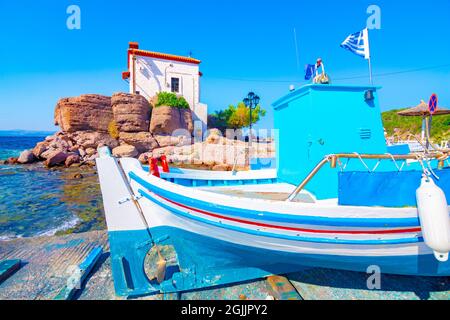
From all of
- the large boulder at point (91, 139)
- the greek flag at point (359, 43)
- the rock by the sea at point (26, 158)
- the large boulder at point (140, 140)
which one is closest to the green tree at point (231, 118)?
Result: the large boulder at point (140, 140)

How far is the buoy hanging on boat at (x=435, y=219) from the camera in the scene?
2109 mm

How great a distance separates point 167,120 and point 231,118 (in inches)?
466

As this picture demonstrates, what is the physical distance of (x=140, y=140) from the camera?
976 inches

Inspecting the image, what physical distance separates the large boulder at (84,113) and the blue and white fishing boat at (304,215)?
2500 centimetres

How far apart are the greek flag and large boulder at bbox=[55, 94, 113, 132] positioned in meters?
26.7

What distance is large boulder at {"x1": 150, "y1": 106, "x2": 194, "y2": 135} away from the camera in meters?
25.4

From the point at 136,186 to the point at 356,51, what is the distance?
521cm

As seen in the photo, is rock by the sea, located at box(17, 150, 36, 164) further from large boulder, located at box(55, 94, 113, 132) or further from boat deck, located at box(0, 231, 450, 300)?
boat deck, located at box(0, 231, 450, 300)

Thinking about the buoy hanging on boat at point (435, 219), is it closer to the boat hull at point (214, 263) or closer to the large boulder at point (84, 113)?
the boat hull at point (214, 263)

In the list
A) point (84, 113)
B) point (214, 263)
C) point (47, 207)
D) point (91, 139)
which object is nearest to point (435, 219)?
point (214, 263)

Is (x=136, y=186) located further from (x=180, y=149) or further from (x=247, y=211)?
(x=180, y=149)

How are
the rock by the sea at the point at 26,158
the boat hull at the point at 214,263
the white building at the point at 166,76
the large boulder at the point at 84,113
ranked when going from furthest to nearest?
the white building at the point at 166,76, the large boulder at the point at 84,113, the rock by the sea at the point at 26,158, the boat hull at the point at 214,263
